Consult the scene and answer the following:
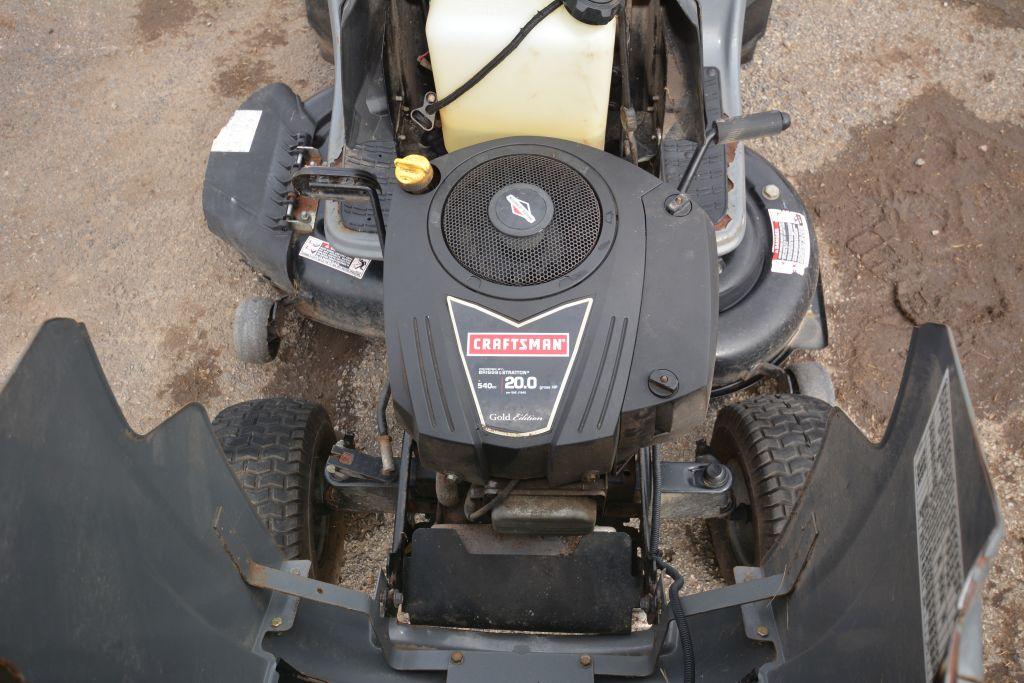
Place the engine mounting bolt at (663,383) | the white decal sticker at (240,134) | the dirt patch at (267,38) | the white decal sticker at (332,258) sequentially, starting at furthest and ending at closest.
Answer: the dirt patch at (267,38), the white decal sticker at (240,134), the white decal sticker at (332,258), the engine mounting bolt at (663,383)

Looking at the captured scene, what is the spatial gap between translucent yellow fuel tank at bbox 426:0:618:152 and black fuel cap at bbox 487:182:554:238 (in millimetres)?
Result: 237

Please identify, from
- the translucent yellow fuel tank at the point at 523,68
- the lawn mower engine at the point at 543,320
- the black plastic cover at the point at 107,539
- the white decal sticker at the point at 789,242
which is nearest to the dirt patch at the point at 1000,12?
the white decal sticker at the point at 789,242

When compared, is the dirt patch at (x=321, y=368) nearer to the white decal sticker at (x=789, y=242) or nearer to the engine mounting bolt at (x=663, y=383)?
the white decal sticker at (x=789, y=242)

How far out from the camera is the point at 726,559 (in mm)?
1841

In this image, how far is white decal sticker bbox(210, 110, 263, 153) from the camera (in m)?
2.12

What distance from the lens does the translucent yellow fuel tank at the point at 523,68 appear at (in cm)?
128

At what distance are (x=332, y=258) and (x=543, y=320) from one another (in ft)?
3.17

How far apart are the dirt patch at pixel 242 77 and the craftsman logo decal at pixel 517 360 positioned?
2.11 meters

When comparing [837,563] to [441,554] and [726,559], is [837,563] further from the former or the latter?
[726,559]

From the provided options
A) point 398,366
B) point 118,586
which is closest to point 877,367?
point 398,366

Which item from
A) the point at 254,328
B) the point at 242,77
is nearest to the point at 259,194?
the point at 254,328

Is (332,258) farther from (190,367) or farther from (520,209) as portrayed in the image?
(520,209)

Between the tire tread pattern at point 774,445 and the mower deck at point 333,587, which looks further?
the tire tread pattern at point 774,445

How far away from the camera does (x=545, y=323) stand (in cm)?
110
